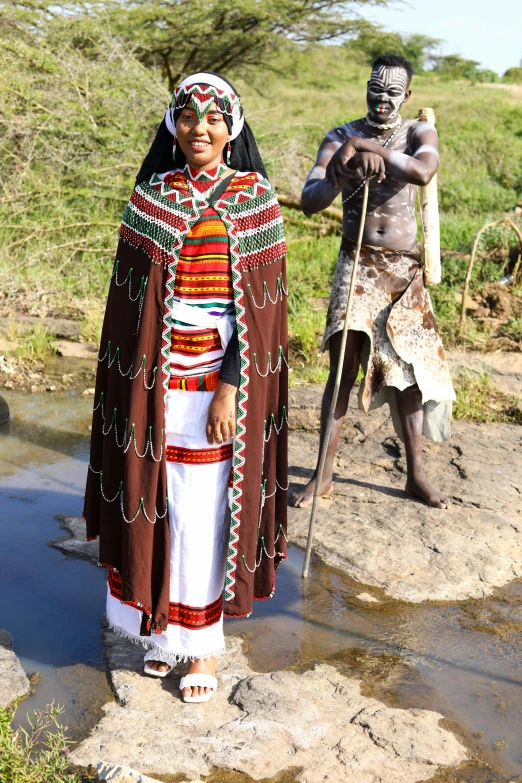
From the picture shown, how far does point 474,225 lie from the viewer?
8.87m

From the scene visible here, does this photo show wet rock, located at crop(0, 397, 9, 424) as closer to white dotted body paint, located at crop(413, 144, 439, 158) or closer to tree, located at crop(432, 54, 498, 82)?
white dotted body paint, located at crop(413, 144, 439, 158)

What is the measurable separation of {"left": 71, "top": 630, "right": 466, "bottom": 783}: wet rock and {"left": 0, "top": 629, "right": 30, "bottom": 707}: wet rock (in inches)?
11.0

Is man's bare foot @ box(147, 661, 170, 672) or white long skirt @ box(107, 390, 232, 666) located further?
man's bare foot @ box(147, 661, 170, 672)

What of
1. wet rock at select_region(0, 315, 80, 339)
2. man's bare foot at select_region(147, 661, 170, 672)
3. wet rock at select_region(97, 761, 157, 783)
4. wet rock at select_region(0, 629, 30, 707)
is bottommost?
wet rock at select_region(0, 629, 30, 707)

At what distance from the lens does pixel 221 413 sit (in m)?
2.55

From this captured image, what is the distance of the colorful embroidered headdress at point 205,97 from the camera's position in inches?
100

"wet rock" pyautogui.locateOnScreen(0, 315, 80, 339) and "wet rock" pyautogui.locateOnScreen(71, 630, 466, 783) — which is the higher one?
"wet rock" pyautogui.locateOnScreen(0, 315, 80, 339)

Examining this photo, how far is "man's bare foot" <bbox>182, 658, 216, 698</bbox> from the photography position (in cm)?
266

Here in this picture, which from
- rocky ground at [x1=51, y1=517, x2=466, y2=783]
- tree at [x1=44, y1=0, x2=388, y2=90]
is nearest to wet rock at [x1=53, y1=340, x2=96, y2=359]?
rocky ground at [x1=51, y1=517, x2=466, y2=783]

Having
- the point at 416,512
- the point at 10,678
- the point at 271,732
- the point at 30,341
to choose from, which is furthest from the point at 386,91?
the point at 30,341

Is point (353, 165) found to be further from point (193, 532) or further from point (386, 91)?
point (193, 532)

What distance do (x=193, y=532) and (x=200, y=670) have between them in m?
0.44

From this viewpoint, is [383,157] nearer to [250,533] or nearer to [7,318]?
[250,533]

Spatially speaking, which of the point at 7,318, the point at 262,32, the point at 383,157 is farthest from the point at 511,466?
the point at 262,32
